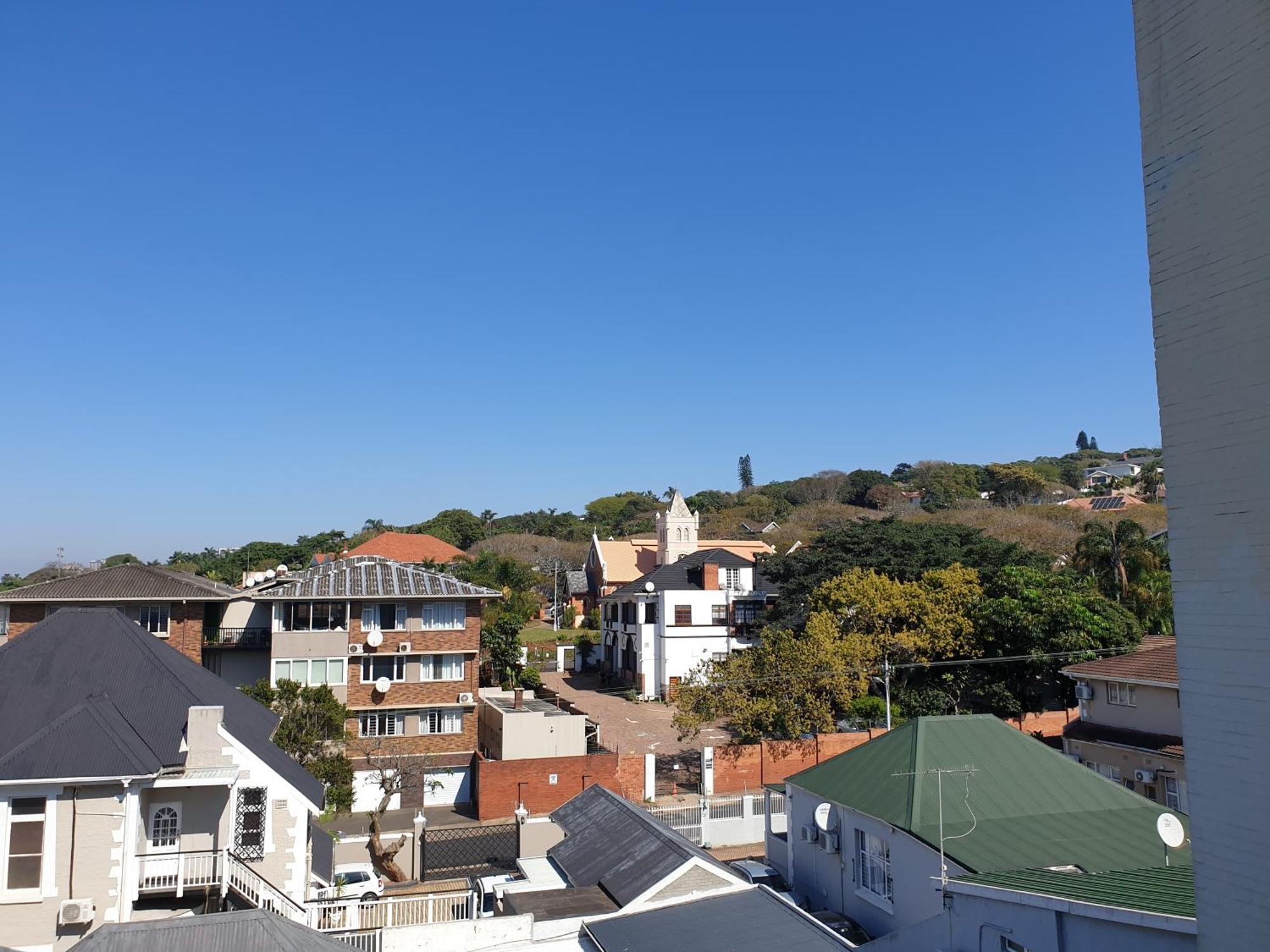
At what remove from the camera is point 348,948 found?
31.9ft

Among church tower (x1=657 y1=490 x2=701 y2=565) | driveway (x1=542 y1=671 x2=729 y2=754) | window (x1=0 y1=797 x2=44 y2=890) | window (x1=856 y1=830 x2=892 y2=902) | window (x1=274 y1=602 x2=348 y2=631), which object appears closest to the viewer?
window (x1=0 y1=797 x2=44 y2=890)

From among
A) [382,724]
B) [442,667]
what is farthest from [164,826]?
[442,667]

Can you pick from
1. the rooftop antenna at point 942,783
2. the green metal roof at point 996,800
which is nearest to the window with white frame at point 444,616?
the green metal roof at point 996,800

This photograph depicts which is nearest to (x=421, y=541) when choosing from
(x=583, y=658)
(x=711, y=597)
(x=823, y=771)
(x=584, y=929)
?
(x=583, y=658)

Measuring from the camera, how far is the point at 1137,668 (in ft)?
91.5

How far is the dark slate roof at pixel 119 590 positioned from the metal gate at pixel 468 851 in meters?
12.6

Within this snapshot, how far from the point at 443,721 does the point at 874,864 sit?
701 inches

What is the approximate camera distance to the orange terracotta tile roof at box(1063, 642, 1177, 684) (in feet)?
87.1

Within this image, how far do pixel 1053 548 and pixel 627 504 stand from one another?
256ft

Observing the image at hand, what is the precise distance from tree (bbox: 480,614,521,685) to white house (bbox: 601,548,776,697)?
28.6 ft

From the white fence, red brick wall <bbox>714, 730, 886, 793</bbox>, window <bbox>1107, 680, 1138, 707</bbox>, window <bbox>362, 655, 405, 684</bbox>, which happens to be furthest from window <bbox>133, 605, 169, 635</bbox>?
window <bbox>1107, 680, 1138, 707</bbox>

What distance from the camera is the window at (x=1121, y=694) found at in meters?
27.9

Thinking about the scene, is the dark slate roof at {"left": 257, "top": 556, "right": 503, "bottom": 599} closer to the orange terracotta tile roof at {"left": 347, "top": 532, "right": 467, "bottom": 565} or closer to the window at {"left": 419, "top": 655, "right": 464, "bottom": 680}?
the window at {"left": 419, "top": 655, "right": 464, "bottom": 680}

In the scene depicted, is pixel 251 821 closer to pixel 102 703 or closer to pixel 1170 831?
pixel 102 703
